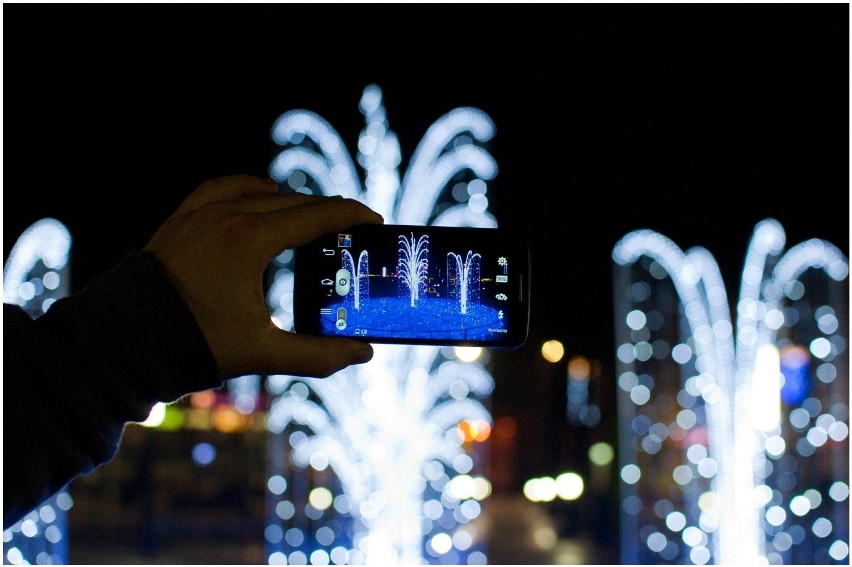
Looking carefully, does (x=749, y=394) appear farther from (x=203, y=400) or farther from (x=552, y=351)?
(x=203, y=400)

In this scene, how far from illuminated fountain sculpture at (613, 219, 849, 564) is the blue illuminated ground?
5235mm

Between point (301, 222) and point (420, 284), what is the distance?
0.73 m

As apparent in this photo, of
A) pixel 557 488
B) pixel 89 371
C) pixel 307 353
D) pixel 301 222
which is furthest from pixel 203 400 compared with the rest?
pixel 89 371

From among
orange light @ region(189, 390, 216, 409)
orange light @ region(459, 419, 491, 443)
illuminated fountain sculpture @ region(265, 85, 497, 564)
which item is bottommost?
orange light @ region(459, 419, 491, 443)

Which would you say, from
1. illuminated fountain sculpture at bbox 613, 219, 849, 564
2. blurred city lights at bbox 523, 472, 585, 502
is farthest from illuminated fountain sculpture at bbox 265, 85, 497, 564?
blurred city lights at bbox 523, 472, 585, 502

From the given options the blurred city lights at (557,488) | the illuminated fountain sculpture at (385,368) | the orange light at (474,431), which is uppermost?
the illuminated fountain sculpture at (385,368)

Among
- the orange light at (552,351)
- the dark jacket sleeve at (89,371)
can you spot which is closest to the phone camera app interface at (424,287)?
the dark jacket sleeve at (89,371)

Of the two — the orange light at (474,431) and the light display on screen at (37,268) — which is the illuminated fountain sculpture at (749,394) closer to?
the orange light at (474,431)

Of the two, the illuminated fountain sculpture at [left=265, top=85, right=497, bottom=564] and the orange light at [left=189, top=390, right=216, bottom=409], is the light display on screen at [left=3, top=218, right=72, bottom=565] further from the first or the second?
the orange light at [left=189, top=390, right=216, bottom=409]

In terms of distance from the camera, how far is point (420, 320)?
169cm

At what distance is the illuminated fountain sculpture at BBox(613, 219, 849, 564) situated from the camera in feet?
21.8

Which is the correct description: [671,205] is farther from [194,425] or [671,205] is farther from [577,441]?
[194,425]

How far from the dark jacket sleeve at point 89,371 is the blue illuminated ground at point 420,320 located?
0.75m

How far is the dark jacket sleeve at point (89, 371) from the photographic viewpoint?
0.78 m
